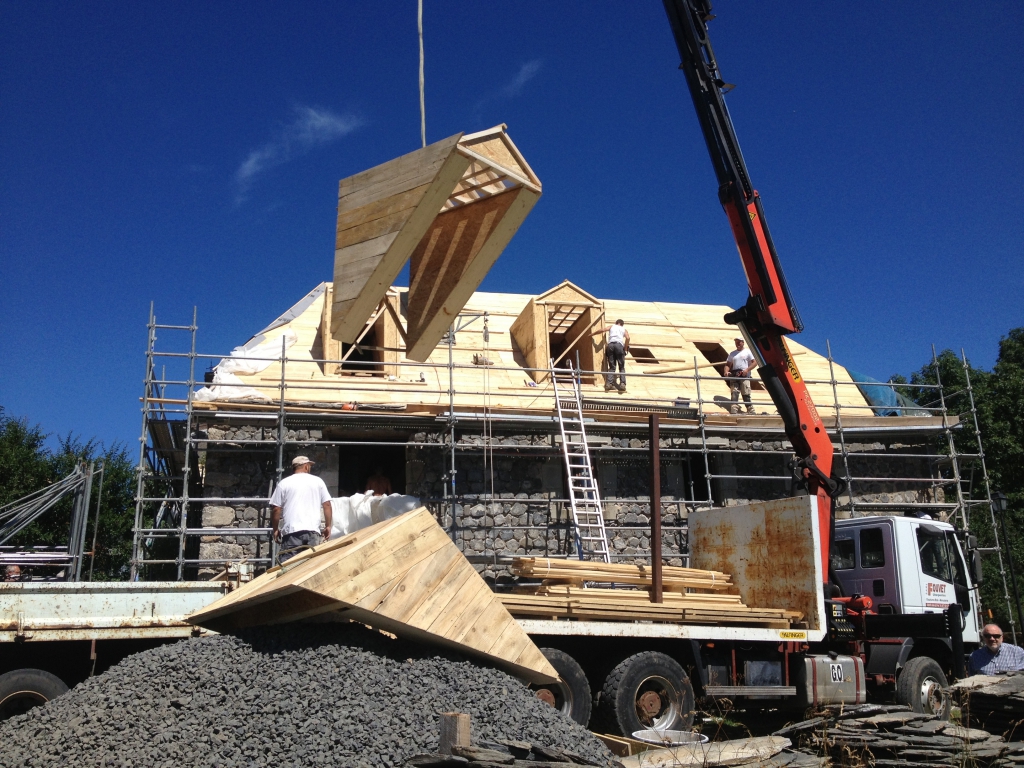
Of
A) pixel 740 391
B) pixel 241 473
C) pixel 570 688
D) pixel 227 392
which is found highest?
pixel 740 391

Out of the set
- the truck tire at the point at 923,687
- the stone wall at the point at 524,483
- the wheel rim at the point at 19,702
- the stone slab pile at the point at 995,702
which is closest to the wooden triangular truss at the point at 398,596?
the wheel rim at the point at 19,702

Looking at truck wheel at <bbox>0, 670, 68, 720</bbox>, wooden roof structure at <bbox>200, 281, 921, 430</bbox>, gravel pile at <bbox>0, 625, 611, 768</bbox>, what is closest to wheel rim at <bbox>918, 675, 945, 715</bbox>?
gravel pile at <bbox>0, 625, 611, 768</bbox>

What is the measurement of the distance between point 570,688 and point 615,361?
8.78 m

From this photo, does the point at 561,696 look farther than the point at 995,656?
No

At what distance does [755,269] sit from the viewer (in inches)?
454

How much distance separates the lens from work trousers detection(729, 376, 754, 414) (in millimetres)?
15656

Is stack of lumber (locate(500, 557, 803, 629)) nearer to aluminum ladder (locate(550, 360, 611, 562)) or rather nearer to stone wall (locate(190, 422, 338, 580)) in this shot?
aluminum ladder (locate(550, 360, 611, 562))

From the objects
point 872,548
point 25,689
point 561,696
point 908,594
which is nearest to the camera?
point 25,689

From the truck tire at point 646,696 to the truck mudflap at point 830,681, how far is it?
1498 millimetres

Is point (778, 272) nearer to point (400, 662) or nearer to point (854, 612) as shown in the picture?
point (854, 612)

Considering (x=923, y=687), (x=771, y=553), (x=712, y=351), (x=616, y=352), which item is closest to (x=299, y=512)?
(x=771, y=553)

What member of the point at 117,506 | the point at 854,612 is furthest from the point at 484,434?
the point at 117,506

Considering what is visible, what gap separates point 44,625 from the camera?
7043 mm

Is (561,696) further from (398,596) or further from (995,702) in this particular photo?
(995,702)
